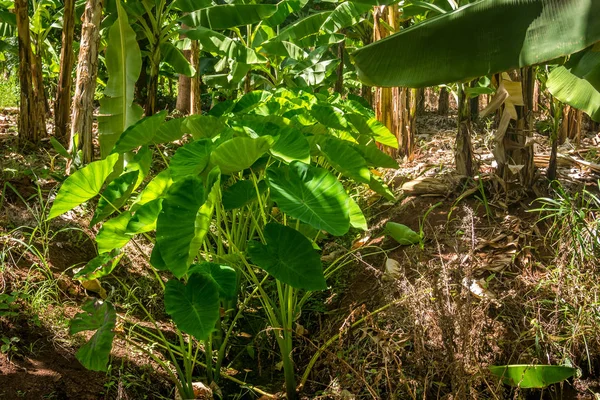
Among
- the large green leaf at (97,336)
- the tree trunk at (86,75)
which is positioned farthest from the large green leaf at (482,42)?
the tree trunk at (86,75)

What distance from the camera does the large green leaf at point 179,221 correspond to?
2318 mm

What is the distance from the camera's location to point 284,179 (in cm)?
254

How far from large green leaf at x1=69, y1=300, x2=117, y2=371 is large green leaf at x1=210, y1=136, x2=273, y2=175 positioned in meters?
0.76

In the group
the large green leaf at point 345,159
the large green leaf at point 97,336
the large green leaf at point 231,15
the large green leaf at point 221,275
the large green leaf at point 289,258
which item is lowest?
the large green leaf at point 97,336

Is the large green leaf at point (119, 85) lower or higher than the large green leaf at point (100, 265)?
higher

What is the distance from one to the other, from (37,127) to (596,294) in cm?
450

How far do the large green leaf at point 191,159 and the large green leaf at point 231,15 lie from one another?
2841mm

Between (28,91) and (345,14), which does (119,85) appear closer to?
(28,91)

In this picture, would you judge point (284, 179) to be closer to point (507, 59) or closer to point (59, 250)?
point (507, 59)

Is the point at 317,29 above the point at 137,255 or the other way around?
above

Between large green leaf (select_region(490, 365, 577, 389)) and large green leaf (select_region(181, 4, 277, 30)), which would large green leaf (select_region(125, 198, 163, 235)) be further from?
large green leaf (select_region(181, 4, 277, 30))

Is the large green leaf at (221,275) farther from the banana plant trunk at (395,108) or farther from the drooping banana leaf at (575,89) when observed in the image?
the banana plant trunk at (395,108)

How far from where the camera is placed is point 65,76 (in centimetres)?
526

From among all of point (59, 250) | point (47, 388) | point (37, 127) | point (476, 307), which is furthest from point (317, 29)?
point (47, 388)
